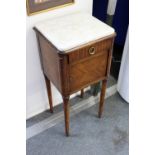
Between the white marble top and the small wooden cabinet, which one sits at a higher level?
the white marble top

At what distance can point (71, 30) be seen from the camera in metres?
1.06

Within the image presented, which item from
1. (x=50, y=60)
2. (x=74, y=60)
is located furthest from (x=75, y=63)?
(x=50, y=60)

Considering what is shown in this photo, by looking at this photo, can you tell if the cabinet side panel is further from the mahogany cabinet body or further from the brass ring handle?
the brass ring handle

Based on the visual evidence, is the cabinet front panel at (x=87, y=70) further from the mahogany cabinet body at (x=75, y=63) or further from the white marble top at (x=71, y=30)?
the white marble top at (x=71, y=30)

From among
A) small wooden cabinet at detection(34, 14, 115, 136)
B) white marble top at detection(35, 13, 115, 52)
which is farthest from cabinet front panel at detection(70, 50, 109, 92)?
white marble top at detection(35, 13, 115, 52)

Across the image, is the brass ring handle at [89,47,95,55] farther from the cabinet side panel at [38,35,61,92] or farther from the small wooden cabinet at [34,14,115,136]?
the cabinet side panel at [38,35,61,92]

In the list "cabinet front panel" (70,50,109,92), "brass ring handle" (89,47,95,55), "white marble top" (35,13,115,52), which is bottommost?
"cabinet front panel" (70,50,109,92)

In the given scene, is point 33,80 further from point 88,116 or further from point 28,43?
point 88,116

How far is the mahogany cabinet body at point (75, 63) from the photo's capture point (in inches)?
39.6

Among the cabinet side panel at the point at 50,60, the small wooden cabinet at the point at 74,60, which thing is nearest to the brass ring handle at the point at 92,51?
the small wooden cabinet at the point at 74,60

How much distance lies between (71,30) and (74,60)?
0.53 feet

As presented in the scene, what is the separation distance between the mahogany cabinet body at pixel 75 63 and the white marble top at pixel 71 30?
0.02m

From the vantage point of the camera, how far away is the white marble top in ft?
3.23
